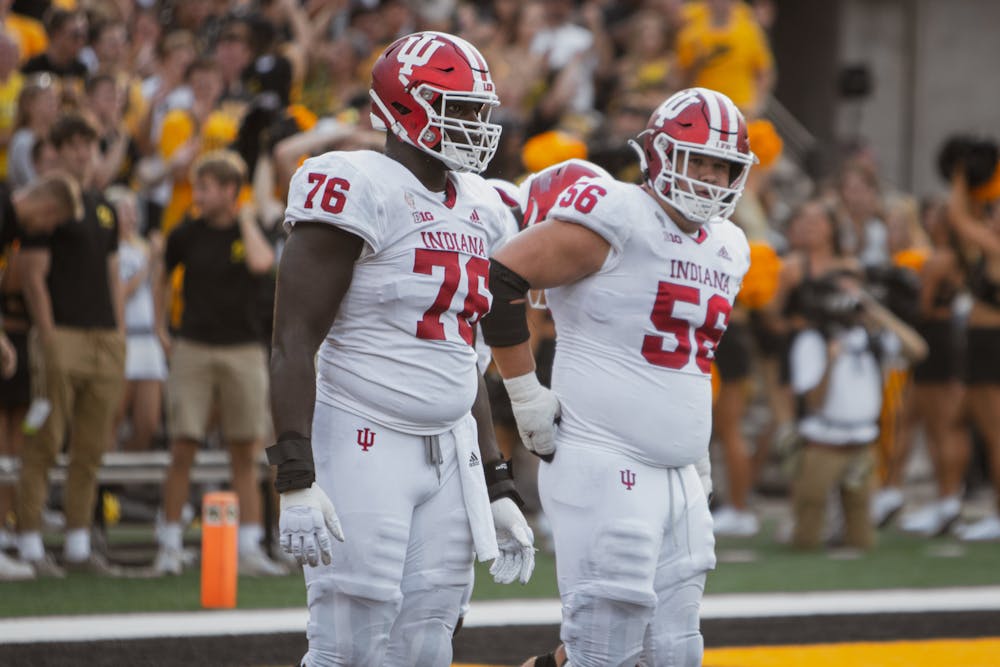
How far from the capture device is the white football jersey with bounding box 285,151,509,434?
3797 mm

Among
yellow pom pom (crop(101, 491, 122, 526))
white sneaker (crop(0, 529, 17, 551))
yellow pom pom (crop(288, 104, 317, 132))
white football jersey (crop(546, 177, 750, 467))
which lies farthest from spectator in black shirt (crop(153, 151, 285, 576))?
white football jersey (crop(546, 177, 750, 467))

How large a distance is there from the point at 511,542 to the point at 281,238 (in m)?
4.39

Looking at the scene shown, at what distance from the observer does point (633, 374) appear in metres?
4.64

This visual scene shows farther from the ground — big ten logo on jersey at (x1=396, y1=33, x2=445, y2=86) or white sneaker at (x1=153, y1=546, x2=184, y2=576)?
big ten logo on jersey at (x1=396, y1=33, x2=445, y2=86)

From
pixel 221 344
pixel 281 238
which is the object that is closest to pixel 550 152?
pixel 281 238

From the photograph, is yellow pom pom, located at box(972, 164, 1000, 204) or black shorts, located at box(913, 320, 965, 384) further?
black shorts, located at box(913, 320, 965, 384)

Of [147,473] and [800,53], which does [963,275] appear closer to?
[147,473]

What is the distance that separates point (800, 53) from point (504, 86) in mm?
7217

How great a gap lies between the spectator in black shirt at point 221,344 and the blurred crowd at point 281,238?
12 millimetres

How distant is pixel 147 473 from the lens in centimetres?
837

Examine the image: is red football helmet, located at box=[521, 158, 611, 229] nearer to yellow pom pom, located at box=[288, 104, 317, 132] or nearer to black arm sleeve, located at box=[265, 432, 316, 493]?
black arm sleeve, located at box=[265, 432, 316, 493]

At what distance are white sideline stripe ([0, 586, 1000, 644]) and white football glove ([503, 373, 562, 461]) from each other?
217 cm

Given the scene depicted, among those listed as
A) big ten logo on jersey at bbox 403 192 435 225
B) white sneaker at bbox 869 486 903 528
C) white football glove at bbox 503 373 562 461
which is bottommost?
white sneaker at bbox 869 486 903 528

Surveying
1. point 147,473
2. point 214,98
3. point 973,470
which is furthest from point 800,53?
point 147,473
